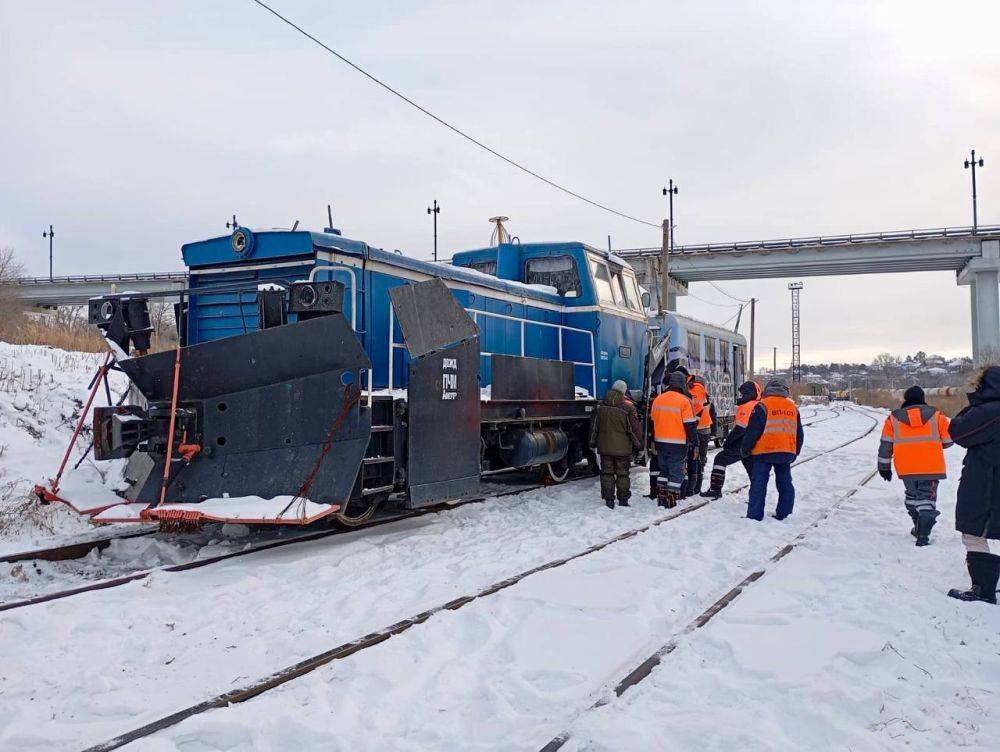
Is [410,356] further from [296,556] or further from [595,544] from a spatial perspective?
[595,544]

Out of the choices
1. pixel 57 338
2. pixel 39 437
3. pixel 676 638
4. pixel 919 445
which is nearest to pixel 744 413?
pixel 919 445

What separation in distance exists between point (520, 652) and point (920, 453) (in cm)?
477

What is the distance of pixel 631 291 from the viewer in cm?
1127

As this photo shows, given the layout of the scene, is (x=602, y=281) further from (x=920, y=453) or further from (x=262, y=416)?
(x=262, y=416)

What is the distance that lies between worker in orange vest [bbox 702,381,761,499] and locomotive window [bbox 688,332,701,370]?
6.06m

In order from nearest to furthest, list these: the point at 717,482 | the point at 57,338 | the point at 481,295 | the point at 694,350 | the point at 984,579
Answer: the point at 984,579, the point at 481,295, the point at 717,482, the point at 57,338, the point at 694,350

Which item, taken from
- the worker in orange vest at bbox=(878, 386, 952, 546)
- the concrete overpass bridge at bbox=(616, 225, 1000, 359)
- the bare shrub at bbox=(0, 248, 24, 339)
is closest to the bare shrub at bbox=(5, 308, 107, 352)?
the bare shrub at bbox=(0, 248, 24, 339)

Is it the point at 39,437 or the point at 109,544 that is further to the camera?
the point at 39,437

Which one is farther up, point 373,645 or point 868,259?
point 868,259

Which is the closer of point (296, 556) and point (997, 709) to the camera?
point (997, 709)

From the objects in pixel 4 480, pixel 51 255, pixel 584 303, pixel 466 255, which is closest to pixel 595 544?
pixel 584 303

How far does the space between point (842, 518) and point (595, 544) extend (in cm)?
316

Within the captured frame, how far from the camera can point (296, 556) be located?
5.76 meters

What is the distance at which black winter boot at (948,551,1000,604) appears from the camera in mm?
4809
